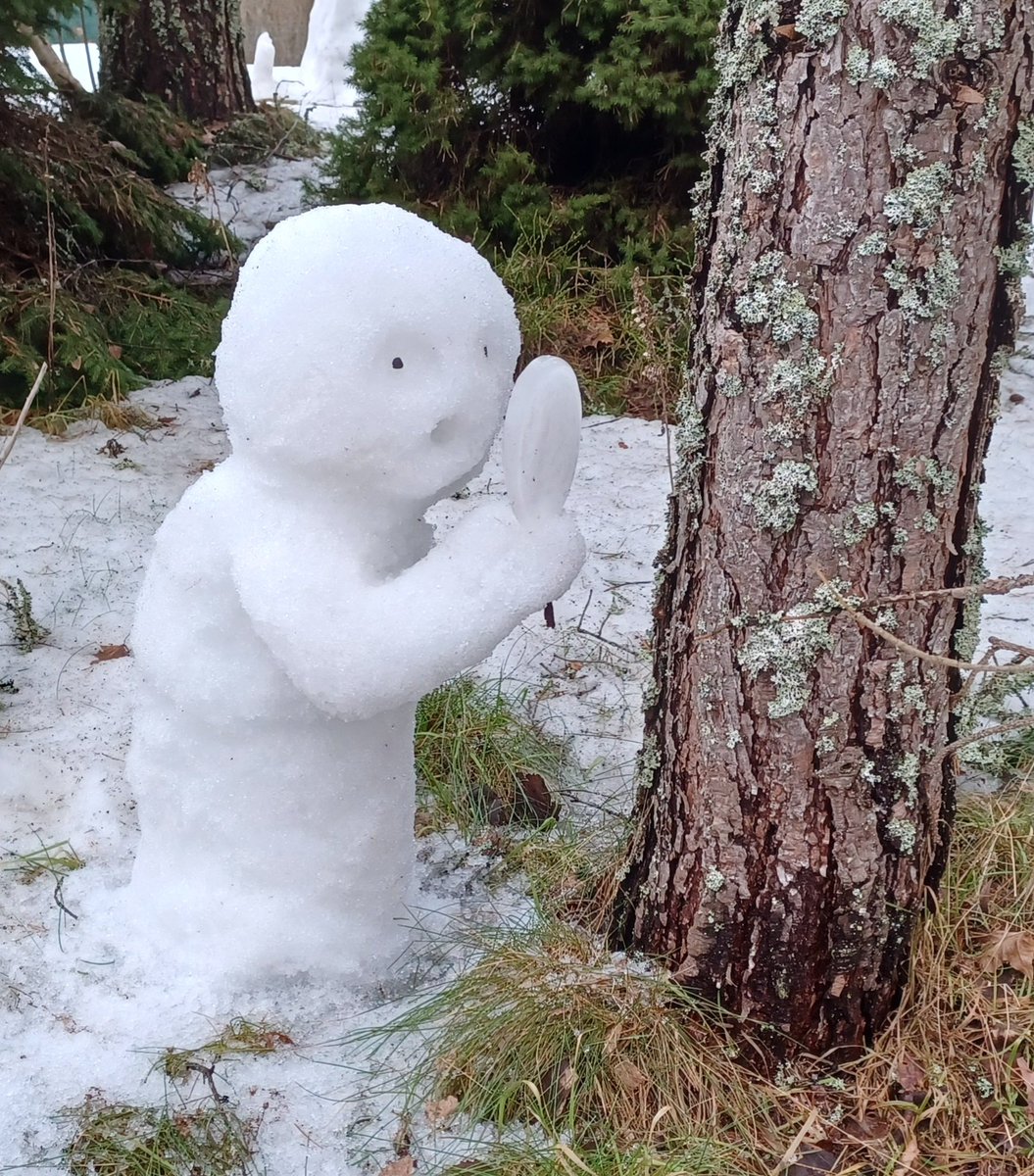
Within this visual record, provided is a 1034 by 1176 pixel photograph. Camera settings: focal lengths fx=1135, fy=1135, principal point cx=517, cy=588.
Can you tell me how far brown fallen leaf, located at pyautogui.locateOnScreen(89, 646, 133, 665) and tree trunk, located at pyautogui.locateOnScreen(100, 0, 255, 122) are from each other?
14.2 feet

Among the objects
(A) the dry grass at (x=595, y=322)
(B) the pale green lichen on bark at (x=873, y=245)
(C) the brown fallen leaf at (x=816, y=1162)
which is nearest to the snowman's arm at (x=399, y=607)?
(B) the pale green lichen on bark at (x=873, y=245)

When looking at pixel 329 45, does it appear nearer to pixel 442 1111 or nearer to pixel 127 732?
pixel 127 732

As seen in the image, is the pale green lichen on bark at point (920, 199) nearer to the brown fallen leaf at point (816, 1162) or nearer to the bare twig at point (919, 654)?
the bare twig at point (919, 654)

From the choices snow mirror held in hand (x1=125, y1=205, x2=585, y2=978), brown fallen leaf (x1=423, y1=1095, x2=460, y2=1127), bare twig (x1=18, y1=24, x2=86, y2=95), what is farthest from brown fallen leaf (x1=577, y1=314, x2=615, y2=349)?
brown fallen leaf (x1=423, y1=1095, x2=460, y2=1127)

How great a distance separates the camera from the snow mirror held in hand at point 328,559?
1.57 meters

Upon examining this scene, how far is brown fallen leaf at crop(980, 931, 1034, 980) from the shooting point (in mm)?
1814

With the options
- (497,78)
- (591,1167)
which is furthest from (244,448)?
(497,78)

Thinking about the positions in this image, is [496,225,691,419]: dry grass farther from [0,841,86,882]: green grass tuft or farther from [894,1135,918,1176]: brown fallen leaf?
[894,1135,918,1176]: brown fallen leaf

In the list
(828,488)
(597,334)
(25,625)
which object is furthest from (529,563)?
(597,334)

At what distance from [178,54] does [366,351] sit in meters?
5.92

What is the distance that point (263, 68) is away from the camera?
966 centimetres

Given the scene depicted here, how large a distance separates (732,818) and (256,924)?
0.83 metres

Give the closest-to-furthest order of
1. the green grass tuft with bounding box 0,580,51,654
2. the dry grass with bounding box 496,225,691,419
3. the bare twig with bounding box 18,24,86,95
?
the green grass tuft with bounding box 0,580,51,654 < the dry grass with bounding box 496,225,691,419 < the bare twig with bounding box 18,24,86,95

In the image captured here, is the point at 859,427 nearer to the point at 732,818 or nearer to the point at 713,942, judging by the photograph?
the point at 732,818
